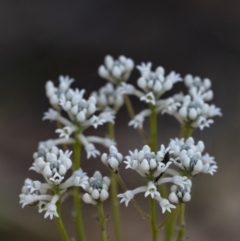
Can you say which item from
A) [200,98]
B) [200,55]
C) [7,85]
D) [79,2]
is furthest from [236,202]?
[79,2]

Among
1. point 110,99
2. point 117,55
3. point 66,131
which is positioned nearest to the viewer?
point 66,131

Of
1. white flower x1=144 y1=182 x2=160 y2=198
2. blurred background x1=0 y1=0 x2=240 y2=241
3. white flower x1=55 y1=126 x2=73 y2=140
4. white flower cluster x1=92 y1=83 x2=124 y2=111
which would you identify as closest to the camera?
white flower x1=144 y1=182 x2=160 y2=198

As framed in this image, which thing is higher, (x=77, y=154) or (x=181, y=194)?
(x=77, y=154)

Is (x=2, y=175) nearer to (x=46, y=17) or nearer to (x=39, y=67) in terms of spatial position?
(x=39, y=67)

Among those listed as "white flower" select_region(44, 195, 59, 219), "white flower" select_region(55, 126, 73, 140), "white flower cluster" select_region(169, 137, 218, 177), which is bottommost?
"white flower" select_region(44, 195, 59, 219)

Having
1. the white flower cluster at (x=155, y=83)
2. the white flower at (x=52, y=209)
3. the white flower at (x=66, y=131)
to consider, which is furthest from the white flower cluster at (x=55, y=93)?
the white flower at (x=52, y=209)

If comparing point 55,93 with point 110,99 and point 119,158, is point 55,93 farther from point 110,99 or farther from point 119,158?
point 119,158

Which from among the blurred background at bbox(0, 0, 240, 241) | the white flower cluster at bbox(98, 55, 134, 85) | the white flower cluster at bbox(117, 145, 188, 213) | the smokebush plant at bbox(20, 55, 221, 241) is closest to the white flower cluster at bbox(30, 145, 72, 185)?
the smokebush plant at bbox(20, 55, 221, 241)

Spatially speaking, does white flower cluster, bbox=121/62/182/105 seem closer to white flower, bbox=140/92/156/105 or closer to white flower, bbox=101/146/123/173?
white flower, bbox=140/92/156/105

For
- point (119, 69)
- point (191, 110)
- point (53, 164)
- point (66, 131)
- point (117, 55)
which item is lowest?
point (53, 164)

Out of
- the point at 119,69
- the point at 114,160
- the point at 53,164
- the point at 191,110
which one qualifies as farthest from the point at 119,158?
the point at 119,69
